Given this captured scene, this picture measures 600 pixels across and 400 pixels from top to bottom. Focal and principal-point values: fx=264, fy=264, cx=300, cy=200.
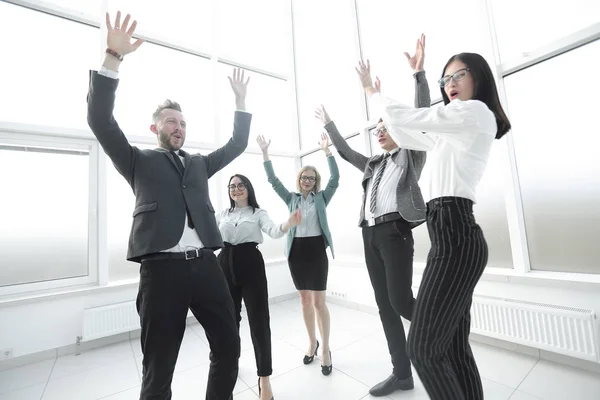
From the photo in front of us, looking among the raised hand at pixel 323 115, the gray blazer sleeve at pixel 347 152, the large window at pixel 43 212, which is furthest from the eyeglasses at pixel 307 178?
the large window at pixel 43 212

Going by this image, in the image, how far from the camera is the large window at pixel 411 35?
233 cm

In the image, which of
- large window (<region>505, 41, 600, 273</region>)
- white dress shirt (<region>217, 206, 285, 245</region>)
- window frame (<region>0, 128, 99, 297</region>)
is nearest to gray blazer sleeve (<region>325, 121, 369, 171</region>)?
white dress shirt (<region>217, 206, 285, 245</region>)

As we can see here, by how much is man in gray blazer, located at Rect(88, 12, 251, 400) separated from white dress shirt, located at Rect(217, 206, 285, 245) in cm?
56

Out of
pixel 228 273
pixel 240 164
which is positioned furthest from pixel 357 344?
pixel 240 164

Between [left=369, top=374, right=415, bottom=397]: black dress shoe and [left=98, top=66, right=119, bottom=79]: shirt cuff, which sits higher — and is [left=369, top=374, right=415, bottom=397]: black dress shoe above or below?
below

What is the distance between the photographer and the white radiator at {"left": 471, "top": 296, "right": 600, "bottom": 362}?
1.65 m

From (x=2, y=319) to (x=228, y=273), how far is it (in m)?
2.27

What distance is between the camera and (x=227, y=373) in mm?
1182

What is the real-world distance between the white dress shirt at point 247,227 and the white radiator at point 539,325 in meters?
1.73

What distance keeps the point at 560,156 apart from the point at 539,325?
3.99 ft

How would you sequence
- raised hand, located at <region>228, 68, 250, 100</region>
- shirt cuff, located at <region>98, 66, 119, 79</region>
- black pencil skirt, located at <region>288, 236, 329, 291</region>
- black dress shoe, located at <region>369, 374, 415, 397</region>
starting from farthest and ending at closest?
black pencil skirt, located at <region>288, 236, 329, 291</region>
black dress shoe, located at <region>369, 374, 415, 397</region>
raised hand, located at <region>228, 68, 250, 100</region>
shirt cuff, located at <region>98, 66, 119, 79</region>

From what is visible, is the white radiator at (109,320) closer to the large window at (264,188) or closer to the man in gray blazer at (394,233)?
the large window at (264,188)

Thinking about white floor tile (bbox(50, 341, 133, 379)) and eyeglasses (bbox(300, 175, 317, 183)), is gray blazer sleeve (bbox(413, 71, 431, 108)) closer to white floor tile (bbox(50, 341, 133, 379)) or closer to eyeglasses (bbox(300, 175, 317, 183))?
eyeglasses (bbox(300, 175, 317, 183))

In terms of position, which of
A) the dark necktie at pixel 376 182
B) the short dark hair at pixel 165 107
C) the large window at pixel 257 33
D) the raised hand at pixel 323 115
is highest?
the large window at pixel 257 33
